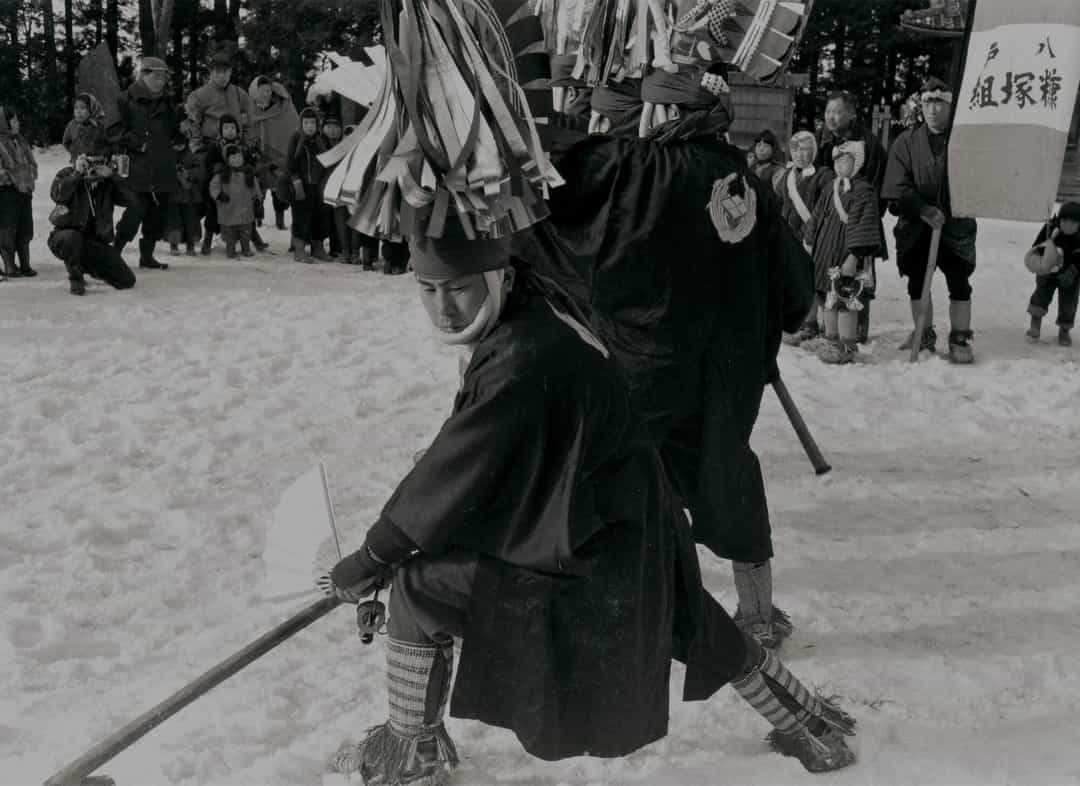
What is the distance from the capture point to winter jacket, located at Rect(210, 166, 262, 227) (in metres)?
9.31

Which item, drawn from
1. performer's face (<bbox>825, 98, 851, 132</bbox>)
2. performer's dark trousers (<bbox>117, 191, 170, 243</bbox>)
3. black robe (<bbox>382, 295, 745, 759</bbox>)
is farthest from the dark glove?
performer's dark trousers (<bbox>117, 191, 170, 243</bbox>)

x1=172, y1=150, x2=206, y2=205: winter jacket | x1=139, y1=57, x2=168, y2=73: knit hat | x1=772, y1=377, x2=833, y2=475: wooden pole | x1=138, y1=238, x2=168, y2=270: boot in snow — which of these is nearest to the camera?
x1=772, y1=377, x2=833, y2=475: wooden pole

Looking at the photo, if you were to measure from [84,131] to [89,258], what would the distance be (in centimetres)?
101

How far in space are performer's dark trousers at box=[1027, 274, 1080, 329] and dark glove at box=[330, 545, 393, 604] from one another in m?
6.03

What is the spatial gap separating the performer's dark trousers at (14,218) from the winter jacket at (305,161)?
2.33 metres

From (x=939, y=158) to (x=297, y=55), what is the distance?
11.8 metres

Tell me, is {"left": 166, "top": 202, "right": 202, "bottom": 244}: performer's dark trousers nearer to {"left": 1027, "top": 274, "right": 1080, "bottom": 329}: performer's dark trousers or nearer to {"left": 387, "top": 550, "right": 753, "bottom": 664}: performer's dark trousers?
{"left": 1027, "top": 274, "right": 1080, "bottom": 329}: performer's dark trousers

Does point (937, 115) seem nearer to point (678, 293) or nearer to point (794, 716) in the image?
point (678, 293)

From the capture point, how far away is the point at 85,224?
7.61m

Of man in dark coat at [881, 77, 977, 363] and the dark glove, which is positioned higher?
man in dark coat at [881, 77, 977, 363]

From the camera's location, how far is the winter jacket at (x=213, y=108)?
999cm

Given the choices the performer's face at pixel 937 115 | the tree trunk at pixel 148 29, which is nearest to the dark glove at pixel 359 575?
the performer's face at pixel 937 115

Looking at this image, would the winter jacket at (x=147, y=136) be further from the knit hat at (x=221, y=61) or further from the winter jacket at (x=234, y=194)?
the knit hat at (x=221, y=61)

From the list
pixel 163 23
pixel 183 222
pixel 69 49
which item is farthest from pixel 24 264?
pixel 69 49
